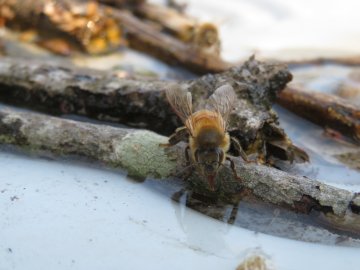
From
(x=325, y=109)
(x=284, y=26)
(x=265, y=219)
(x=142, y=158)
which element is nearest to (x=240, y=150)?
(x=265, y=219)

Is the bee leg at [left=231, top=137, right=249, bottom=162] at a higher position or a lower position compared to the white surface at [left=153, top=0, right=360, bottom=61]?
lower

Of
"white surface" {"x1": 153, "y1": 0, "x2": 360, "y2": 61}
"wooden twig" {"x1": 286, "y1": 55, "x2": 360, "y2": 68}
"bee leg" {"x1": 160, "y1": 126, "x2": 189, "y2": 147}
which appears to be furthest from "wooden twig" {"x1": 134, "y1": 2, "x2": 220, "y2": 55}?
"bee leg" {"x1": 160, "y1": 126, "x2": 189, "y2": 147}

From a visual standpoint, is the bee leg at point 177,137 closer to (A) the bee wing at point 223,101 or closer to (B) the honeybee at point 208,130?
(B) the honeybee at point 208,130

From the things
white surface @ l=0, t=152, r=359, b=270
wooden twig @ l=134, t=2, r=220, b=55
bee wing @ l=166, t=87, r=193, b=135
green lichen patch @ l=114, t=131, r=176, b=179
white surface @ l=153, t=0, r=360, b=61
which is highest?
white surface @ l=153, t=0, r=360, b=61

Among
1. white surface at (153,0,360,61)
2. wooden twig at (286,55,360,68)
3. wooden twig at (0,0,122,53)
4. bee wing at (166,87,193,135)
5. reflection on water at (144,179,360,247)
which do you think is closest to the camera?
reflection on water at (144,179,360,247)

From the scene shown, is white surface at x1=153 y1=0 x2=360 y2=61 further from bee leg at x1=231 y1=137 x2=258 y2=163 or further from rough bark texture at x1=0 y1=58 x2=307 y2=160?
bee leg at x1=231 y1=137 x2=258 y2=163

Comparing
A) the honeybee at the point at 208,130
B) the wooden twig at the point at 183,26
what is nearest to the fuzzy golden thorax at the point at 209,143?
the honeybee at the point at 208,130
